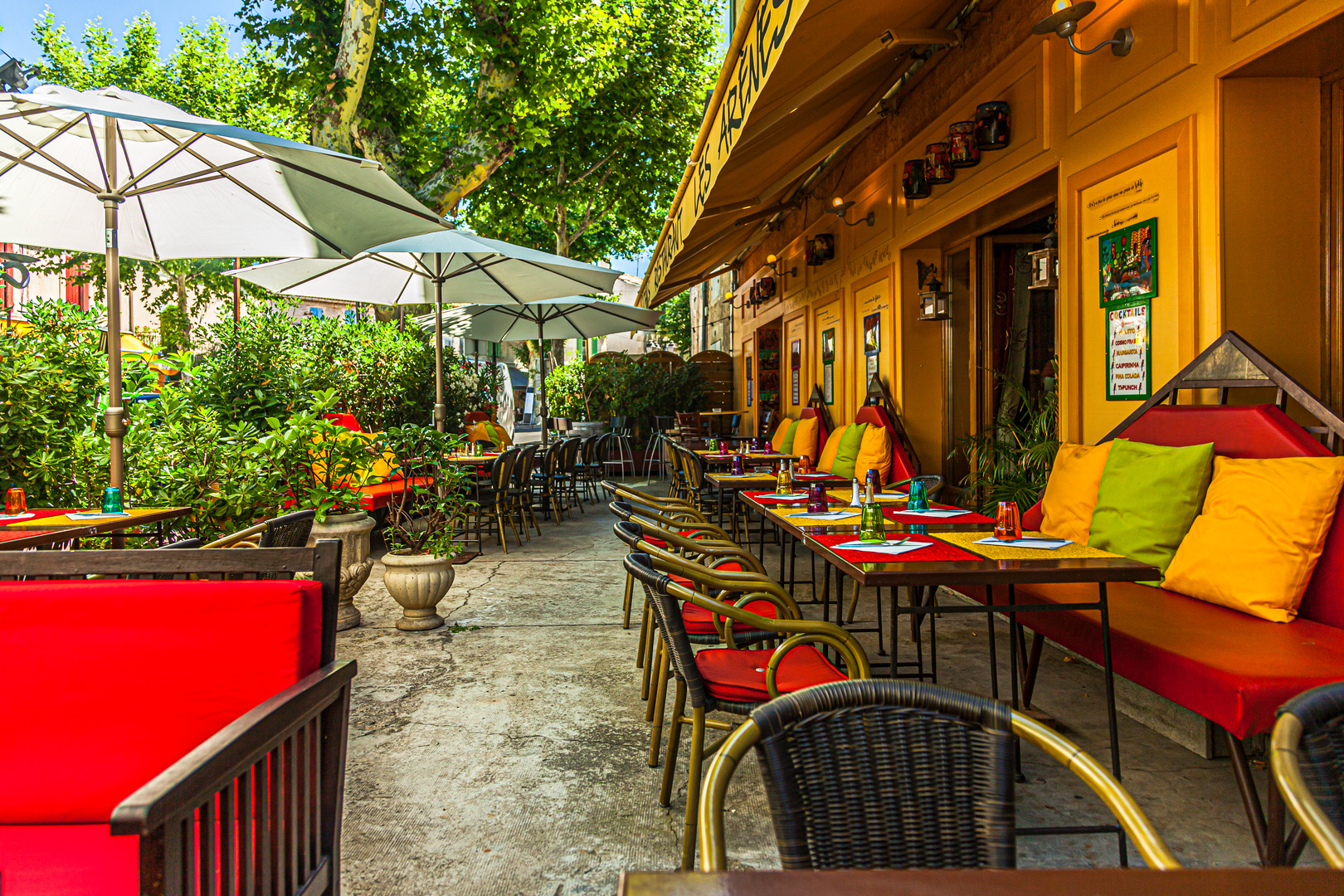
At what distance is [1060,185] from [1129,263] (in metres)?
0.77

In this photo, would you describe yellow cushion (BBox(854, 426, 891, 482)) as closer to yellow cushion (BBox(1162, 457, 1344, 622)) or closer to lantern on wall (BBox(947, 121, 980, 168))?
lantern on wall (BBox(947, 121, 980, 168))

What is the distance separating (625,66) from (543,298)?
6.84m

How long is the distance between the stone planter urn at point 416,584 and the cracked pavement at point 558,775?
10 cm

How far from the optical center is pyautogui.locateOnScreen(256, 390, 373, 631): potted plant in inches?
161

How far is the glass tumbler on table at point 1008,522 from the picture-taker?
266 centimetres

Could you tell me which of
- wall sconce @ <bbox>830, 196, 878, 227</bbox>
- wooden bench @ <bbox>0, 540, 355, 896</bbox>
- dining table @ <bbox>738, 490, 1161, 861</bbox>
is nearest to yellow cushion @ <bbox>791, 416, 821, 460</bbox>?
wall sconce @ <bbox>830, 196, 878, 227</bbox>

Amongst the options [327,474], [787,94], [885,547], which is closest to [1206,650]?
[885,547]

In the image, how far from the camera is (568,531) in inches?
304

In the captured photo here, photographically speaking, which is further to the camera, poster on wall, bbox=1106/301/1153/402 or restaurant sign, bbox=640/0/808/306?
poster on wall, bbox=1106/301/1153/402

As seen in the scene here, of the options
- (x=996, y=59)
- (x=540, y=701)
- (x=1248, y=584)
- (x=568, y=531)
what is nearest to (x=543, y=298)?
(x=568, y=531)

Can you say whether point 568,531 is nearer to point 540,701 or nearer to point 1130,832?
point 540,701

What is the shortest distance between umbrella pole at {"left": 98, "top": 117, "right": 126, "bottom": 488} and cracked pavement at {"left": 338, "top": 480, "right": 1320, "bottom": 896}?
1467mm

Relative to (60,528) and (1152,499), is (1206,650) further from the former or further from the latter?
(60,528)

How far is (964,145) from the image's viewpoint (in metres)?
4.87
